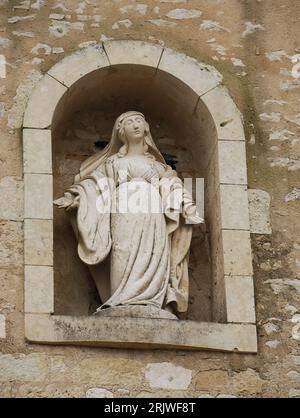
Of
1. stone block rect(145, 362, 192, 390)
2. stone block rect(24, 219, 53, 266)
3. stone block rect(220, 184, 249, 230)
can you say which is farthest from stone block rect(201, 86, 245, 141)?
stone block rect(145, 362, 192, 390)

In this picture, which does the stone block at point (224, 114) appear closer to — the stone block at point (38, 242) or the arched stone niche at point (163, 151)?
the arched stone niche at point (163, 151)

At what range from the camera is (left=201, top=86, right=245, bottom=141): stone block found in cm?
1220

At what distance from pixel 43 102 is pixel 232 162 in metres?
1.33

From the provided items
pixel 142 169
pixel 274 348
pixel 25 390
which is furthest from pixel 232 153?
pixel 25 390

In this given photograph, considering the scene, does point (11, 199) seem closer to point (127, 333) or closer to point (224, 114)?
point (127, 333)

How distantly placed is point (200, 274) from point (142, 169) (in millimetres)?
815

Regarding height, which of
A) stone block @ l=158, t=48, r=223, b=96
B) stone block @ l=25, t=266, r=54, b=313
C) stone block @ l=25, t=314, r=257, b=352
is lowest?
stone block @ l=25, t=314, r=257, b=352

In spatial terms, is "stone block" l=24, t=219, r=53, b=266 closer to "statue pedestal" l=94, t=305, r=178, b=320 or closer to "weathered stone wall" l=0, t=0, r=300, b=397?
"weathered stone wall" l=0, t=0, r=300, b=397

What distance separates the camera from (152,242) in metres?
11.7

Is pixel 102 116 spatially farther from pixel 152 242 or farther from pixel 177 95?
pixel 152 242

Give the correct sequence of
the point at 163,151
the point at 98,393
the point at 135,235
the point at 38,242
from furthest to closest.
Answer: the point at 163,151 → the point at 135,235 → the point at 38,242 → the point at 98,393

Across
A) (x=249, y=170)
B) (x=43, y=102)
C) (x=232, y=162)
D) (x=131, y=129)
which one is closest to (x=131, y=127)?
(x=131, y=129)

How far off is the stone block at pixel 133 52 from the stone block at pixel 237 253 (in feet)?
4.47

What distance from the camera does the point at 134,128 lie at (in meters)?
12.2
